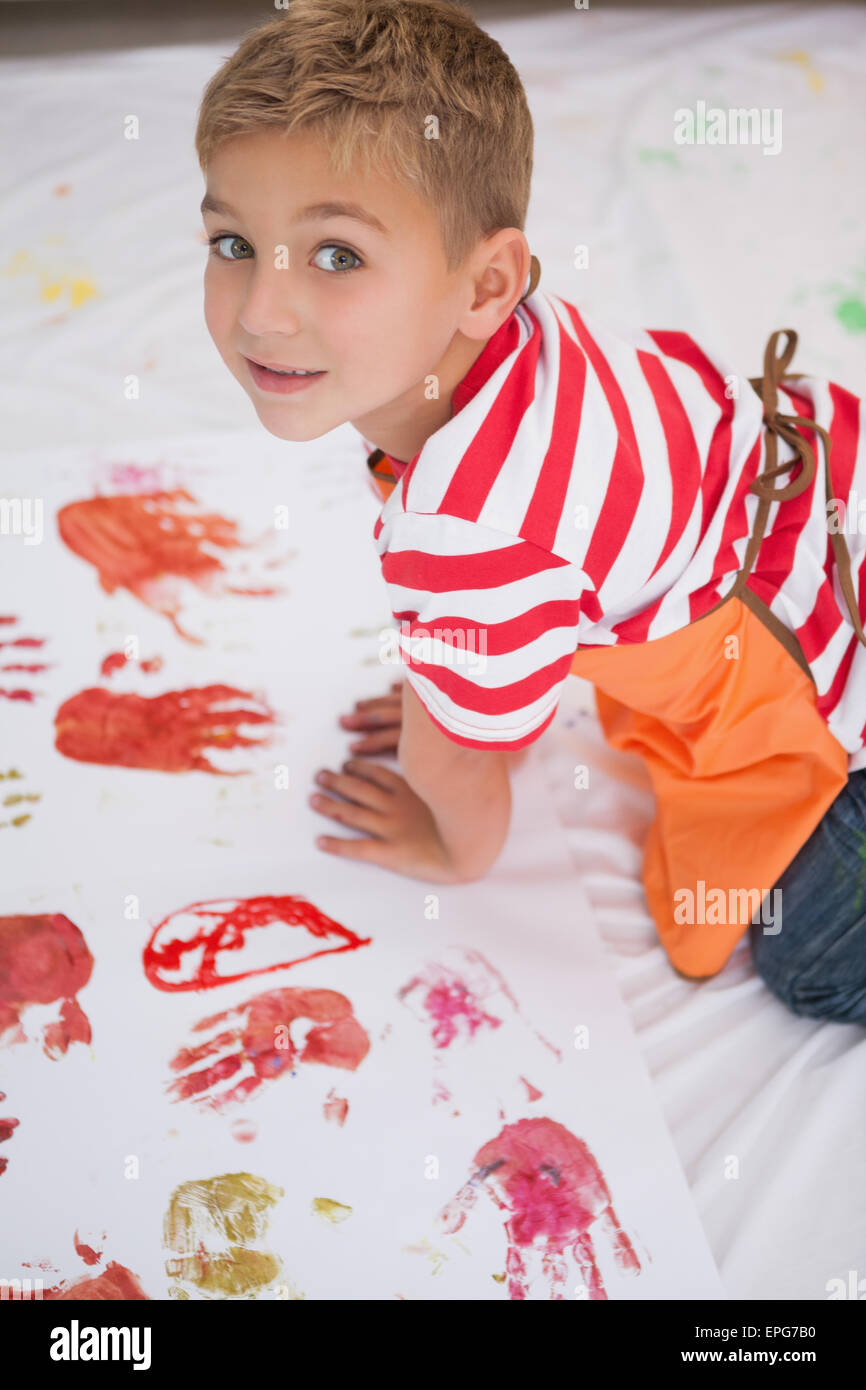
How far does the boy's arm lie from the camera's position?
0.84 meters

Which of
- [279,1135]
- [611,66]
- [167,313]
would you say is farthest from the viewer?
[611,66]

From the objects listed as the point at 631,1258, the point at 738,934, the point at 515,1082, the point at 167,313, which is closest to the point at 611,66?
the point at 167,313

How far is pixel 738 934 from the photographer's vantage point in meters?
0.89

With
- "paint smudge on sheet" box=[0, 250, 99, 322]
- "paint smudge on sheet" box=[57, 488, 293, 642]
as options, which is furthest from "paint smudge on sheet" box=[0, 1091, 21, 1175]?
"paint smudge on sheet" box=[0, 250, 99, 322]

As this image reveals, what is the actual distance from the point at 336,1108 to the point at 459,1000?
0.12m

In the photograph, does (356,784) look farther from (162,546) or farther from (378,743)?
(162,546)

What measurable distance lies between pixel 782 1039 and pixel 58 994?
0.53 meters

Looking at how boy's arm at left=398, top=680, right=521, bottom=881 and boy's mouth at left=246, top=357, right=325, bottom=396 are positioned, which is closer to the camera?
boy's mouth at left=246, top=357, right=325, bottom=396

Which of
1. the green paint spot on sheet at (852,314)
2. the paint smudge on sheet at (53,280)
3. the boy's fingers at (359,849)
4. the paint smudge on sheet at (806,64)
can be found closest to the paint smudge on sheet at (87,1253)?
the boy's fingers at (359,849)

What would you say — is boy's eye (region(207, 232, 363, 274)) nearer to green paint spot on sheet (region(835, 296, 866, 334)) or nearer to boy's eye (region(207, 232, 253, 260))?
boy's eye (region(207, 232, 253, 260))

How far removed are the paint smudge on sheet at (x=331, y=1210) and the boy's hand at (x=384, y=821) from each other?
0.26 metres

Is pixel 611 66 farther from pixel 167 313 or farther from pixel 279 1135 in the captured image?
pixel 279 1135

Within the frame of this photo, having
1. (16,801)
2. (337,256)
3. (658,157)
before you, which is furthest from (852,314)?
(16,801)

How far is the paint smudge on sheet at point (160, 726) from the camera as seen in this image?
100 centimetres
